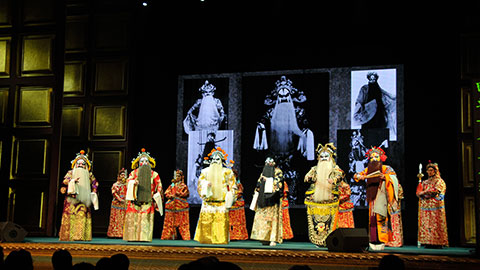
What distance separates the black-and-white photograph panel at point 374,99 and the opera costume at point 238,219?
2677 mm

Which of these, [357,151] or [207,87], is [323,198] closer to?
[357,151]

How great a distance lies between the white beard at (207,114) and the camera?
40.0ft

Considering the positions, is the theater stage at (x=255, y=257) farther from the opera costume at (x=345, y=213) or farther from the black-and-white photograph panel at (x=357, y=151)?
the black-and-white photograph panel at (x=357, y=151)

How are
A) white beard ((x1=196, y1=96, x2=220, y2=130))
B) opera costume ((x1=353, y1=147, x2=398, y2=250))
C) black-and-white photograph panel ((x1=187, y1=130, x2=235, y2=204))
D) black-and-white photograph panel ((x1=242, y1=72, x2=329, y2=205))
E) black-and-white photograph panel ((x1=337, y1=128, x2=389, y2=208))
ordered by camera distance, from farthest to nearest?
white beard ((x1=196, y1=96, x2=220, y2=130))
black-and-white photograph panel ((x1=187, y1=130, x2=235, y2=204))
black-and-white photograph panel ((x1=242, y1=72, x2=329, y2=205))
black-and-white photograph panel ((x1=337, y1=128, x2=389, y2=208))
opera costume ((x1=353, y1=147, x2=398, y2=250))

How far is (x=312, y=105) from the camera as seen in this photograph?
1154 centimetres

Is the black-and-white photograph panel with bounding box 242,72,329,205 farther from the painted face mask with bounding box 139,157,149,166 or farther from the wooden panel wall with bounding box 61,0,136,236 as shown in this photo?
the painted face mask with bounding box 139,157,149,166

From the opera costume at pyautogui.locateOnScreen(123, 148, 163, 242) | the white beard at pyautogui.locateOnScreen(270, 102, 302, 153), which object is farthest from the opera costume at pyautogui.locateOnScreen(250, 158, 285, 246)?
the white beard at pyautogui.locateOnScreen(270, 102, 302, 153)

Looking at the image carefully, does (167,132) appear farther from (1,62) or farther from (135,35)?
(1,62)

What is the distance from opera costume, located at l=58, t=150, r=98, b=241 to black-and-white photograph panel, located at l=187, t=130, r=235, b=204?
8.87 feet

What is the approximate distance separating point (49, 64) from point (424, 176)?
7545 millimetres

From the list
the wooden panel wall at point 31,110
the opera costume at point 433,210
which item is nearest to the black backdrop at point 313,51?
the opera costume at point 433,210

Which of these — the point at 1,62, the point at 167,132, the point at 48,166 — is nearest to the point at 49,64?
the point at 1,62

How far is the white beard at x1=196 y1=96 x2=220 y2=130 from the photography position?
12.2 m

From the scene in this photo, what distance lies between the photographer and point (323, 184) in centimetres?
897
